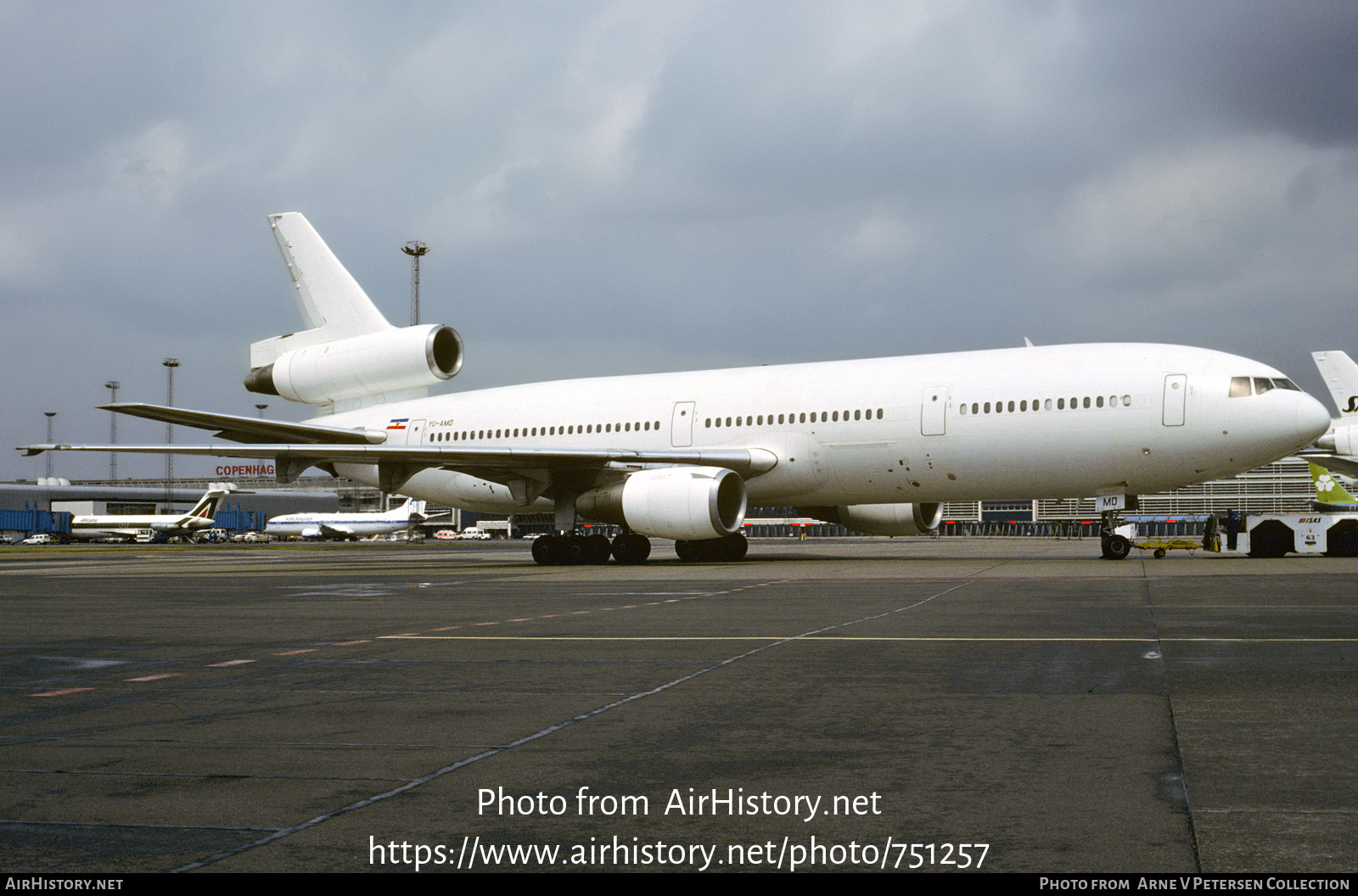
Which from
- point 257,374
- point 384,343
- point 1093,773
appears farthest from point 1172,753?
point 257,374

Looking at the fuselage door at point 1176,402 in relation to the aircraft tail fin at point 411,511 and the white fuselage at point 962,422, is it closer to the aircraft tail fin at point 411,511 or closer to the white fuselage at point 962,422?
the white fuselage at point 962,422

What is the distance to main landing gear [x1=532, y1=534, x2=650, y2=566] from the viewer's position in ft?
84.6

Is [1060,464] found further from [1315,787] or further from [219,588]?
[1315,787]

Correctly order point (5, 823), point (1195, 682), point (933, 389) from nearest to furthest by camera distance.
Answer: point (5, 823) < point (1195, 682) < point (933, 389)

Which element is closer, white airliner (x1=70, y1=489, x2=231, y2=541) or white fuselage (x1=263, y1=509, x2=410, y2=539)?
white fuselage (x1=263, y1=509, x2=410, y2=539)

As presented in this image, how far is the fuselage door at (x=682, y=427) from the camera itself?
2636 centimetres

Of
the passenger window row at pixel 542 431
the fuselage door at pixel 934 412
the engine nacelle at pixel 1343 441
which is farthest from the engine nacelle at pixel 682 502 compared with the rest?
the engine nacelle at pixel 1343 441

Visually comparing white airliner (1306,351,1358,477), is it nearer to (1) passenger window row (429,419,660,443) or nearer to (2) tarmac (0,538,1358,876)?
(1) passenger window row (429,419,660,443)

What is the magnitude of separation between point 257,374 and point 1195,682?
3039cm

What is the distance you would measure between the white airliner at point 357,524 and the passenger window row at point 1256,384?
6674cm

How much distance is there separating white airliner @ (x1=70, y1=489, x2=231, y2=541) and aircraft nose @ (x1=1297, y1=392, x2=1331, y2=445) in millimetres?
72543

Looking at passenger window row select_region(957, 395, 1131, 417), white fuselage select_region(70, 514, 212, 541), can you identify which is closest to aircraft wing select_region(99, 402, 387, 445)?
passenger window row select_region(957, 395, 1131, 417)

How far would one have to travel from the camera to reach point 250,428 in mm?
25766

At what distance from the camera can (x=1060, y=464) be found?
73.2 feet
